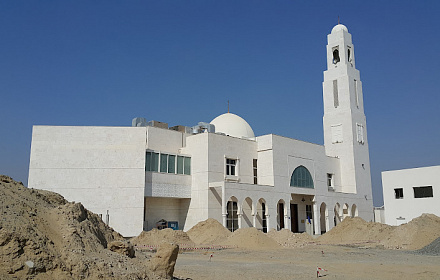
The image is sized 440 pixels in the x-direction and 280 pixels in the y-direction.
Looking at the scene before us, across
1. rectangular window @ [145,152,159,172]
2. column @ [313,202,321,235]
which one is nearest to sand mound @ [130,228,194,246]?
rectangular window @ [145,152,159,172]

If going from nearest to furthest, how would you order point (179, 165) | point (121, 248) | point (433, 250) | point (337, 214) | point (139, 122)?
point (121, 248) → point (433, 250) → point (179, 165) → point (139, 122) → point (337, 214)

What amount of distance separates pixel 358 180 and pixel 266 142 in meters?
15.4

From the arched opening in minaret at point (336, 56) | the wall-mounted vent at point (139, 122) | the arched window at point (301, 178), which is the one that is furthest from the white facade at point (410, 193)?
the wall-mounted vent at point (139, 122)

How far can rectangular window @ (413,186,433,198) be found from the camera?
3819 cm

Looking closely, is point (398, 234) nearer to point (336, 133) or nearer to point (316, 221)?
point (316, 221)

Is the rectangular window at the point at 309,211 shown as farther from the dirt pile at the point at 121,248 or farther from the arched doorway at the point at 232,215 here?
the dirt pile at the point at 121,248

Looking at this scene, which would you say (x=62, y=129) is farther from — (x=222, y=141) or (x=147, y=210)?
(x=222, y=141)

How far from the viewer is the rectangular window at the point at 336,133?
47.4 metres

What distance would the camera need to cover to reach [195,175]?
34219 millimetres

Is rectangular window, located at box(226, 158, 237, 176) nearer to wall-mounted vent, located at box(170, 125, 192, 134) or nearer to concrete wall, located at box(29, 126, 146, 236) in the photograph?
wall-mounted vent, located at box(170, 125, 192, 134)

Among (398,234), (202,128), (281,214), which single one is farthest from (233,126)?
(398,234)

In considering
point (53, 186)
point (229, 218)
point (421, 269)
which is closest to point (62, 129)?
point (53, 186)

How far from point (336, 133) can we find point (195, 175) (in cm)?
2151

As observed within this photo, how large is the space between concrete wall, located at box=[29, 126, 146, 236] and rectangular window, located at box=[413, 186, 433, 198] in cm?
2695
